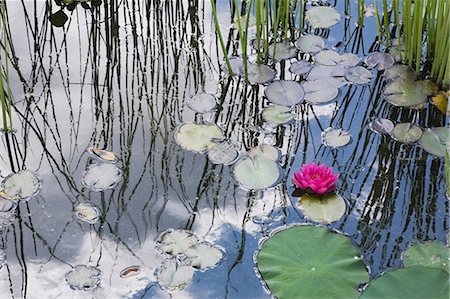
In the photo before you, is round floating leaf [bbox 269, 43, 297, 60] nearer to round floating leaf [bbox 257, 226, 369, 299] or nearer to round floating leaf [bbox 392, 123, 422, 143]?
round floating leaf [bbox 392, 123, 422, 143]

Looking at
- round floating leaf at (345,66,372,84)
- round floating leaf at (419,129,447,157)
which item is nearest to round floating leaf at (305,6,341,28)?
round floating leaf at (345,66,372,84)

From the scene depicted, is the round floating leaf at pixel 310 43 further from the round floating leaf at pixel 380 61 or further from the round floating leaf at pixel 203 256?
the round floating leaf at pixel 203 256

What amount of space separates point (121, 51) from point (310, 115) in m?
0.75

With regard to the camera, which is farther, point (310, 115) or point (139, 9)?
point (139, 9)

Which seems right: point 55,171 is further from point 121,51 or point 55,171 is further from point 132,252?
point 121,51

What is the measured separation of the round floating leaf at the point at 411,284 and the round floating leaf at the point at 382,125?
623 mm

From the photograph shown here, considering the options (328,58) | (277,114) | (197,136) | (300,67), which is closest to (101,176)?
(197,136)

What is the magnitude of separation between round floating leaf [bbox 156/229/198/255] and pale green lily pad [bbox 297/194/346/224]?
12.7 inches

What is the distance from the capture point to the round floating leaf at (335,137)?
2092 millimetres

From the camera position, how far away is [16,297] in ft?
5.42

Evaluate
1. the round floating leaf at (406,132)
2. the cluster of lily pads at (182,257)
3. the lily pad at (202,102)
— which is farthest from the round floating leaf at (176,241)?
the round floating leaf at (406,132)

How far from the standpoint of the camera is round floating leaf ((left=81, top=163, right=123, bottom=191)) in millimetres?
1938

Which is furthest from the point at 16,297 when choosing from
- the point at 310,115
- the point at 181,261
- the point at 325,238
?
the point at 310,115

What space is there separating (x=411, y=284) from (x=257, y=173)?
0.57 metres
